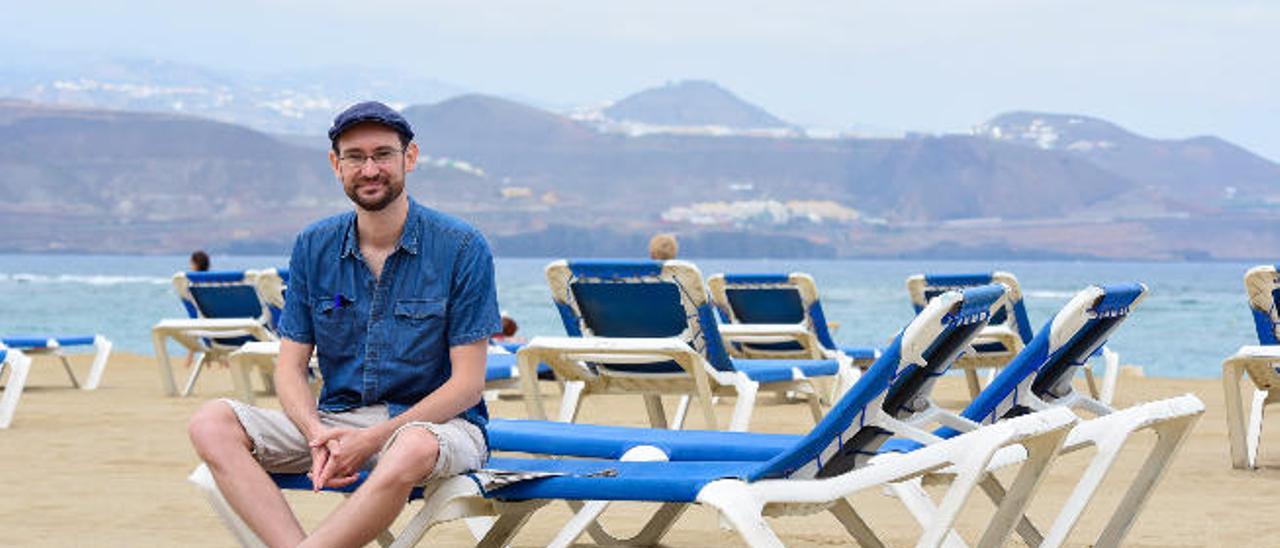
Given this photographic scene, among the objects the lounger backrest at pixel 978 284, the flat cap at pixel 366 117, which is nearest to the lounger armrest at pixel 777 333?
the lounger backrest at pixel 978 284

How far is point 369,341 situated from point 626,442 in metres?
0.96

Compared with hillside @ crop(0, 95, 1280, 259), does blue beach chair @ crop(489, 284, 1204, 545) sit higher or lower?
higher

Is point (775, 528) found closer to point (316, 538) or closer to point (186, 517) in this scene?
point (186, 517)

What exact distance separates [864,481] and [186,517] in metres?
3.26

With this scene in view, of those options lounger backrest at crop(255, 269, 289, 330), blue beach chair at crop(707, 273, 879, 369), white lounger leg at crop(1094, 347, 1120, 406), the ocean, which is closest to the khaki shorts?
blue beach chair at crop(707, 273, 879, 369)

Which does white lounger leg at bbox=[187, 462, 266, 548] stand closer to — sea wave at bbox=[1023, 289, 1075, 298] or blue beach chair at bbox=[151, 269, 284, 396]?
blue beach chair at bbox=[151, 269, 284, 396]

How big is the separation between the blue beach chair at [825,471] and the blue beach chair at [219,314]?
8420 millimetres

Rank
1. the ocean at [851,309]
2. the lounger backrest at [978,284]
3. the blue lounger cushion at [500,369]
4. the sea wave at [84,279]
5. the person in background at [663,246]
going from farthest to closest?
the sea wave at [84,279] → the ocean at [851,309] → the person in background at [663,246] → the lounger backrest at [978,284] → the blue lounger cushion at [500,369]

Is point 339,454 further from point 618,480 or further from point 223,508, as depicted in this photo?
point 618,480

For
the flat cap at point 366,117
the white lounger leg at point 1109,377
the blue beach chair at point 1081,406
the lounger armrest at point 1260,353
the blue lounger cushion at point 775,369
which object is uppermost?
the flat cap at point 366,117

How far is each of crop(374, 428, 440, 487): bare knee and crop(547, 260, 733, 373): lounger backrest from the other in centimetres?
352

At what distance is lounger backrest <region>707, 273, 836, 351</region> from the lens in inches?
452

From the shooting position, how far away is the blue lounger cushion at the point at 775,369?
28.2 feet

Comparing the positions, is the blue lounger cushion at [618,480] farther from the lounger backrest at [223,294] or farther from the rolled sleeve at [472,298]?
the lounger backrest at [223,294]
